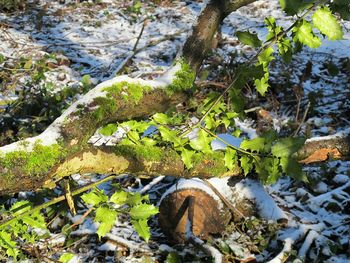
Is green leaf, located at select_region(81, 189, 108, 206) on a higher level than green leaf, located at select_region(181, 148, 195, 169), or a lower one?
lower

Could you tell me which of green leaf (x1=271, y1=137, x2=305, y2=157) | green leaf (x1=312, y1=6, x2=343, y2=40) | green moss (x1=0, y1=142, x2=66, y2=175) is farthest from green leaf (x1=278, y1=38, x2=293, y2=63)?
green moss (x1=0, y1=142, x2=66, y2=175)

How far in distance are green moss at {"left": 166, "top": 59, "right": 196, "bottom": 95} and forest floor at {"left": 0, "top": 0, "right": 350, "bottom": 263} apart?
2.74 ft

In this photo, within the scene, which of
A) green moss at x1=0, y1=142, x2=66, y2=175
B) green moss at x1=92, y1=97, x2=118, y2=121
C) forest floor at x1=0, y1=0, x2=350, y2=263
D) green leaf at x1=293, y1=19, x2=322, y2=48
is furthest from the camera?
forest floor at x1=0, y1=0, x2=350, y2=263

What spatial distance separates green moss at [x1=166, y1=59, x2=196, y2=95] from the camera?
182 centimetres

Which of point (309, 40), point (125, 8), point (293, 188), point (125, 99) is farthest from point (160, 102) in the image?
point (125, 8)

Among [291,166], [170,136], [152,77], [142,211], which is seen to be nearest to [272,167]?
[291,166]

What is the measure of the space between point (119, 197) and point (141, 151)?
8.1 inches

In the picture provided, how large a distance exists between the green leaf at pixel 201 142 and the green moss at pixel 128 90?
300 mm

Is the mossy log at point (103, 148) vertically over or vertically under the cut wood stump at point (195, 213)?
over

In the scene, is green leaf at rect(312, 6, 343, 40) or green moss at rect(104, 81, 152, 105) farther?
green moss at rect(104, 81, 152, 105)

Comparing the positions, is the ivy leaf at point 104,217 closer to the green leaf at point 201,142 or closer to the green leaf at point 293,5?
the green leaf at point 201,142

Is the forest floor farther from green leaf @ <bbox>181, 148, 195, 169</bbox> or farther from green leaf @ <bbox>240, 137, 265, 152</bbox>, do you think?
green leaf @ <bbox>240, 137, 265, 152</bbox>

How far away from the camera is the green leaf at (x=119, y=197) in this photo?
4.41ft

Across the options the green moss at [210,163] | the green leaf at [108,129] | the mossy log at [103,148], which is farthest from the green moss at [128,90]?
the green moss at [210,163]
